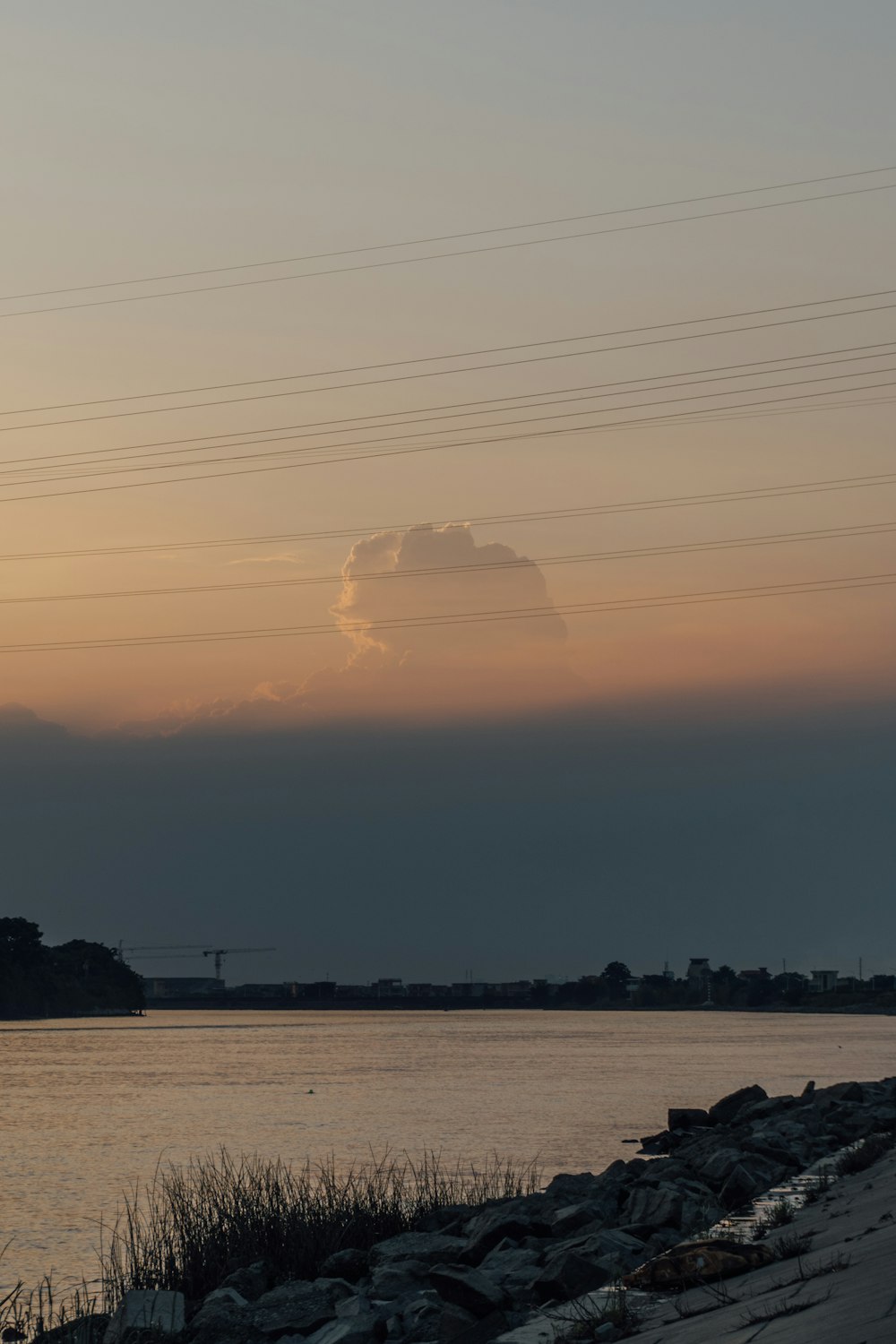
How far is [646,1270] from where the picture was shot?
1900 centimetres

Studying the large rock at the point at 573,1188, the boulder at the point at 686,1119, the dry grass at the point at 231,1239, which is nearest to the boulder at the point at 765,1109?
the boulder at the point at 686,1119

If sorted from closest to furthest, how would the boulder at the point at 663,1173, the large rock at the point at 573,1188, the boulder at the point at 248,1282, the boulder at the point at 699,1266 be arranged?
the boulder at the point at 699,1266
the boulder at the point at 248,1282
the boulder at the point at 663,1173
the large rock at the point at 573,1188

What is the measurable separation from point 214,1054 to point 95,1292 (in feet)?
474

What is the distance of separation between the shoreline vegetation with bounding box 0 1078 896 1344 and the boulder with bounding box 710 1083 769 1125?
15.5m

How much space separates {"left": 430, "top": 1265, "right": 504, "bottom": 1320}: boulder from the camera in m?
20.0

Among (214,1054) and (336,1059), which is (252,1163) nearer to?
(336,1059)

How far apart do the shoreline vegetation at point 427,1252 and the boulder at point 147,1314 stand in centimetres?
4

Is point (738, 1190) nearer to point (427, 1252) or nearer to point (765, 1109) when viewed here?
point (427, 1252)

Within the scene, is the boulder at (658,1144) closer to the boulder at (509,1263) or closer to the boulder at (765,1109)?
the boulder at (765,1109)

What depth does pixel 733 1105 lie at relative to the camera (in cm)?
5812

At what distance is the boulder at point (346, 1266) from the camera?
26.7 m

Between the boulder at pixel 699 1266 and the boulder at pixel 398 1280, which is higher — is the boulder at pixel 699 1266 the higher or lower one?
the higher one

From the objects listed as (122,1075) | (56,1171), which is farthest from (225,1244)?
(122,1075)

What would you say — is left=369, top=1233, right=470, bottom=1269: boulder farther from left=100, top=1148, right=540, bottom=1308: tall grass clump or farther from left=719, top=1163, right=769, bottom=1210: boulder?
left=719, top=1163, right=769, bottom=1210: boulder
